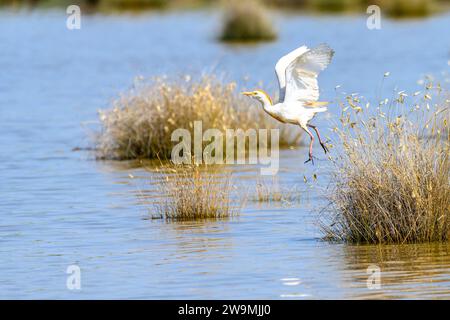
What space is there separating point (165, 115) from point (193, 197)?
5159 mm

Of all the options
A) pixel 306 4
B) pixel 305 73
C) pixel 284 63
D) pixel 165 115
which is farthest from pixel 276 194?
pixel 306 4

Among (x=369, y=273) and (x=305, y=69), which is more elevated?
(x=305, y=69)

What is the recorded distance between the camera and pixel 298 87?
1191cm

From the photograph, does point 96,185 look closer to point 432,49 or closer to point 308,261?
point 308,261

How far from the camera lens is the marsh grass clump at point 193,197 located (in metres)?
12.6

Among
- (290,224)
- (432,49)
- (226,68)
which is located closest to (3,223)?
(290,224)

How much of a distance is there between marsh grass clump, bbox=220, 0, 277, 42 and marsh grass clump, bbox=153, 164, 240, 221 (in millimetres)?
29847

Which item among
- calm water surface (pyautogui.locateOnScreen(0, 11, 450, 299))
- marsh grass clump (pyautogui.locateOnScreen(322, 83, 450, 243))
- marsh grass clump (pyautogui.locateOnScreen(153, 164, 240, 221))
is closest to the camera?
calm water surface (pyautogui.locateOnScreen(0, 11, 450, 299))

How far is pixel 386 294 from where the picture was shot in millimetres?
9391

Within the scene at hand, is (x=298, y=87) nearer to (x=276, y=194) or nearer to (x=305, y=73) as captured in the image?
(x=305, y=73)

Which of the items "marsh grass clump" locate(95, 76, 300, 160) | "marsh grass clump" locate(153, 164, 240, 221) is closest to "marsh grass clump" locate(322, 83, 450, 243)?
"marsh grass clump" locate(153, 164, 240, 221)

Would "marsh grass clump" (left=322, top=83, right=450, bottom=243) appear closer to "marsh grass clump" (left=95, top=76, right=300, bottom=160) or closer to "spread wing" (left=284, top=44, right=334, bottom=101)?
"spread wing" (left=284, top=44, right=334, bottom=101)

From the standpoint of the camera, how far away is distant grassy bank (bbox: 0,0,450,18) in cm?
5138
